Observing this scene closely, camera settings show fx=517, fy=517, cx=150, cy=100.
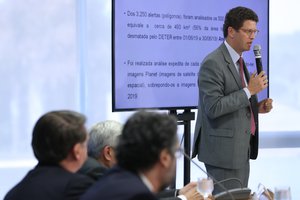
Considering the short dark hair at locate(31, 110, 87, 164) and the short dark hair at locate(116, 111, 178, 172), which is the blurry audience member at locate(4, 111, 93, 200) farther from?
the short dark hair at locate(116, 111, 178, 172)

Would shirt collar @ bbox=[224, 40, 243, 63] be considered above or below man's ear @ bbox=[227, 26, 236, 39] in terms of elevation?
below

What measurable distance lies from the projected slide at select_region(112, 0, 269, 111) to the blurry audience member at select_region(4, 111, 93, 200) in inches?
70.3

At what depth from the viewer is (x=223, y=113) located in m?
3.07

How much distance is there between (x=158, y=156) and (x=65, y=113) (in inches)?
21.5

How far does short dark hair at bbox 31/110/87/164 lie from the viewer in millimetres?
1783

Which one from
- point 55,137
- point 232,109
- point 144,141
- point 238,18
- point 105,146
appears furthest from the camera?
point 238,18

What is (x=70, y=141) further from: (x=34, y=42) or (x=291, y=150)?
(x=291, y=150)

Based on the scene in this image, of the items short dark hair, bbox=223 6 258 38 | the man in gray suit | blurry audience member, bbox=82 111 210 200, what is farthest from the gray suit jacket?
blurry audience member, bbox=82 111 210 200

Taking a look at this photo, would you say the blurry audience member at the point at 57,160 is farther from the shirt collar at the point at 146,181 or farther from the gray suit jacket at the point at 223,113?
the gray suit jacket at the point at 223,113

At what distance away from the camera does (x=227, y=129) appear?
126 inches

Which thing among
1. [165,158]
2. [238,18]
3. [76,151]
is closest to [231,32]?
[238,18]

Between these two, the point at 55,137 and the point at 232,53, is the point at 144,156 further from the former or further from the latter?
the point at 232,53

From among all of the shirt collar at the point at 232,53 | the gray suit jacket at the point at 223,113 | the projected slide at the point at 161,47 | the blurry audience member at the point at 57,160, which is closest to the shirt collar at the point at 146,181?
the blurry audience member at the point at 57,160

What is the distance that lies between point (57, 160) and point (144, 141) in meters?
0.50
